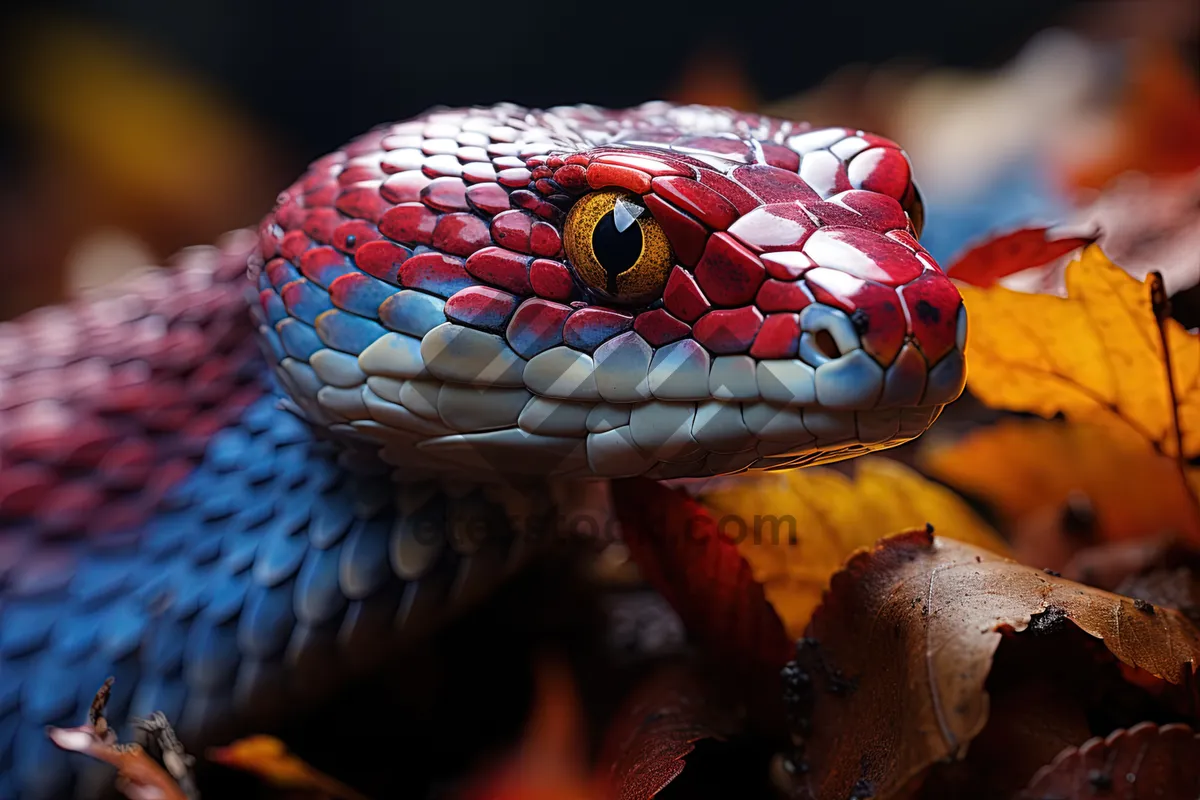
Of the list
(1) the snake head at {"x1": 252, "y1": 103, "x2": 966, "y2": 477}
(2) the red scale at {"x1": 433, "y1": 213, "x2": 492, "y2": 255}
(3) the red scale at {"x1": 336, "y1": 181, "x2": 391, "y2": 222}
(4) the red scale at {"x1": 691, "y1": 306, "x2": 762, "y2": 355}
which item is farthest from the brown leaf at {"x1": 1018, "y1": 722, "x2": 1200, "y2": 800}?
(3) the red scale at {"x1": 336, "y1": 181, "x2": 391, "y2": 222}

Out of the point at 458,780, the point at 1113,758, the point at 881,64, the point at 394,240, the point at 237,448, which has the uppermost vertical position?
the point at 881,64

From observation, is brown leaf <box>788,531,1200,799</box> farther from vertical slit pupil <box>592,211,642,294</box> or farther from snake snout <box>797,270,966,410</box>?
vertical slit pupil <box>592,211,642,294</box>

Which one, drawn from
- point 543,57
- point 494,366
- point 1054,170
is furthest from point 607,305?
point 543,57

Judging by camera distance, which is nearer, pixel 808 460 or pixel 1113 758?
pixel 1113 758

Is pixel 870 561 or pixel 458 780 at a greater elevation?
pixel 870 561

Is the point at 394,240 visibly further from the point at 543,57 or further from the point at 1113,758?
the point at 543,57

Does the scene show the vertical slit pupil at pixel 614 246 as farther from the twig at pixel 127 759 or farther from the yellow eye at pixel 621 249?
the twig at pixel 127 759
